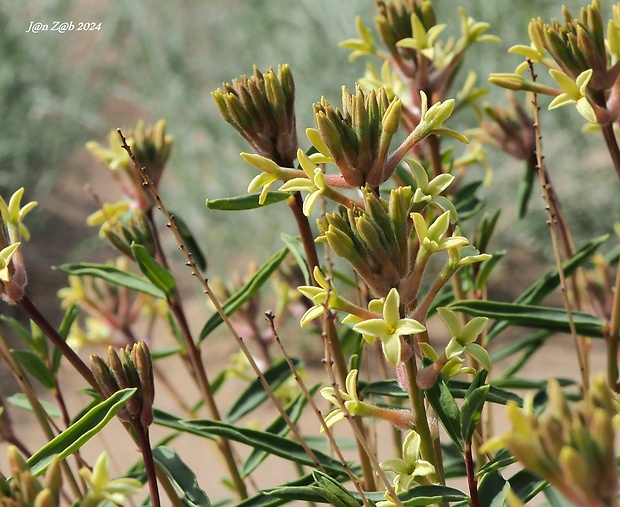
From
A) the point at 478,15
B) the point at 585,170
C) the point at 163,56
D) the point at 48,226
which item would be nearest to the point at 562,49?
the point at 478,15

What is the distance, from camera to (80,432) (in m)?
0.55

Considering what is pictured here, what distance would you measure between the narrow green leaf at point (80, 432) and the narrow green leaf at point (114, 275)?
0.65 ft

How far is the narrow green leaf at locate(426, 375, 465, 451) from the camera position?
49 centimetres

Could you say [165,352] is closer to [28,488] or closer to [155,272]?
[155,272]

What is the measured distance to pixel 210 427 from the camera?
0.60 meters

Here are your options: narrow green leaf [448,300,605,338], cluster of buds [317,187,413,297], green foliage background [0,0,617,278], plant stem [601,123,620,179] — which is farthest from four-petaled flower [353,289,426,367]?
green foliage background [0,0,617,278]

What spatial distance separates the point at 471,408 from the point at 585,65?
276 millimetres

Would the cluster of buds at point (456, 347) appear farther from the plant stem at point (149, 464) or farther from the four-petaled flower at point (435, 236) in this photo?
the plant stem at point (149, 464)

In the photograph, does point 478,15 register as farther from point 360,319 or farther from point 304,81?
point 360,319

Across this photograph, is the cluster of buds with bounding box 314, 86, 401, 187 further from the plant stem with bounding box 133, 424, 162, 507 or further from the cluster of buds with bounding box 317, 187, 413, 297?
the plant stem with bounding box 133, 424, 162, 507

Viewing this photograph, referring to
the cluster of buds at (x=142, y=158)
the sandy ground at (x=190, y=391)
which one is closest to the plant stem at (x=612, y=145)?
the cluster of buds at (x=142, y=158)

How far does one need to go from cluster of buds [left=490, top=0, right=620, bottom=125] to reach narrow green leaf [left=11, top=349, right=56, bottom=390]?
460 millimetres

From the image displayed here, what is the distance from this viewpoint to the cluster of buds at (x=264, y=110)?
594 mm

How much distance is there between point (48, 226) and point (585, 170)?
2381 millimetres
